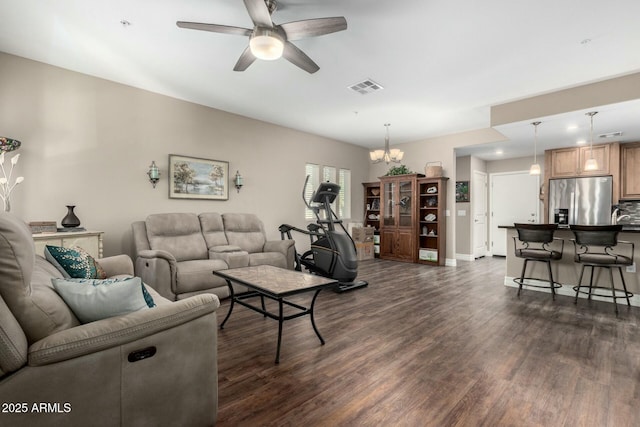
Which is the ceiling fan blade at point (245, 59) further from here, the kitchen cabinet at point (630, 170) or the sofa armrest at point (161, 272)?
the kitchen cabinet at point (630, 170)

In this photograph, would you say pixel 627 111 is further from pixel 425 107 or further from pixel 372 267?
Result: pixel 372 267

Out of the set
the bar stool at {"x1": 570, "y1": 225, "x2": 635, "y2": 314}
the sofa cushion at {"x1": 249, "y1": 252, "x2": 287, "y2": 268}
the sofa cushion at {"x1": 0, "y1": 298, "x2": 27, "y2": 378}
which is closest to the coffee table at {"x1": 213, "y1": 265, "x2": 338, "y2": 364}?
the sofa cushion at {"x1": 249, "y1": 252, "x2": 287, "y2": 268}

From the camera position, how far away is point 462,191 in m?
7.56

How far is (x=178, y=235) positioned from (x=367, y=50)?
3.36m

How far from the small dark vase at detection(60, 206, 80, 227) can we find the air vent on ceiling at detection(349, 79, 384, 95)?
3.76 meters

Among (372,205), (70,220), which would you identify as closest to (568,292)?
(372,205)

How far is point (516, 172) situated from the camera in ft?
25.0

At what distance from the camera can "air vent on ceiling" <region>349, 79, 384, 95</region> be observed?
399cm

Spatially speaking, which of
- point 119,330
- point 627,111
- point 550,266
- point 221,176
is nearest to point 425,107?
point 627,111

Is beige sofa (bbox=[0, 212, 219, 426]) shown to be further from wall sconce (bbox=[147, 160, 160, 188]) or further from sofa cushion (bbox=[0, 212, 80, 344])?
wall sconce (bbox=[147, 160, 160, 188])

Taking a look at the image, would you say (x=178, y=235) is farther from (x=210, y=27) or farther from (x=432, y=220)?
(x=432, y=220)

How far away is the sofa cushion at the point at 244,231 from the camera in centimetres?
479

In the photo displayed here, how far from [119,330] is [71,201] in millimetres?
3413

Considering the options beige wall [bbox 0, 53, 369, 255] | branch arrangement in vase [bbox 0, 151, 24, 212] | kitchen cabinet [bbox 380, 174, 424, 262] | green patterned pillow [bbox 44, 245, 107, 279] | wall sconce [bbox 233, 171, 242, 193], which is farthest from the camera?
kitchen cabinet [bbox 380, 174, 424, 262]
